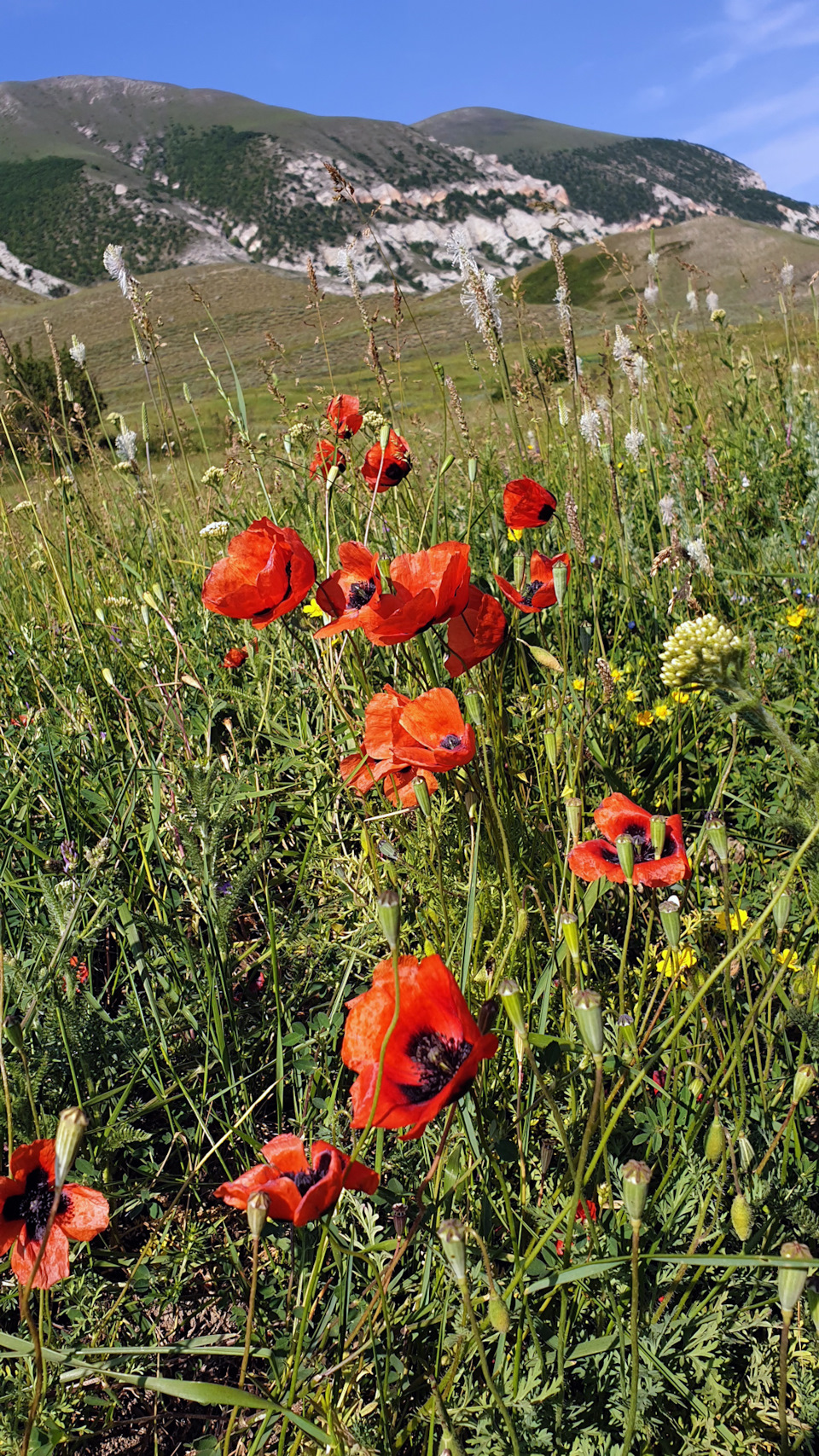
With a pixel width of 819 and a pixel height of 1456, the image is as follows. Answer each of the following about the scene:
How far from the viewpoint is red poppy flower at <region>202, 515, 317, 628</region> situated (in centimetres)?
133

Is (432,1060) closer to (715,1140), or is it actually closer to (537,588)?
(715,1140)

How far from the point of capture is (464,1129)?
1076mm

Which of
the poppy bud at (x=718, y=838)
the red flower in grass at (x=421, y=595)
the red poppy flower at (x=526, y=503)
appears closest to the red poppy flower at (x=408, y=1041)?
the poppy bud at (x=718, y=838)

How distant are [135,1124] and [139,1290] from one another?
314mm

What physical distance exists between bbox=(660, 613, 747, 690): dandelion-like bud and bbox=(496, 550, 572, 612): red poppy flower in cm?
55

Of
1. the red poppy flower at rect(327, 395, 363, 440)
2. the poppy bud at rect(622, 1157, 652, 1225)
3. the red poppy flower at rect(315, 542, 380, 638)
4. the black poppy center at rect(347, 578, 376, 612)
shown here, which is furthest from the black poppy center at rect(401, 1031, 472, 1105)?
the red poppy flower at rect(327, 395, 363, 440)

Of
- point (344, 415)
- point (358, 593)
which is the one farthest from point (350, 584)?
point (344, 415)

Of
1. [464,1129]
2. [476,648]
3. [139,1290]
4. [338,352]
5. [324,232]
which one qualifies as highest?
[324,232]

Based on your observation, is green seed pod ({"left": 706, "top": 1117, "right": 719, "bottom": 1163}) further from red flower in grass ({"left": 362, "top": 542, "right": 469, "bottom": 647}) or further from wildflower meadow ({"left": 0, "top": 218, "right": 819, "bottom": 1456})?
red flower in grass ({"left": 362, "top": 542, "right": 469, "bottom": 647})

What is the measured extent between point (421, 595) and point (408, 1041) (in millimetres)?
563

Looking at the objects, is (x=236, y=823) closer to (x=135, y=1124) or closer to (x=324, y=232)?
(x=135, y=1124)

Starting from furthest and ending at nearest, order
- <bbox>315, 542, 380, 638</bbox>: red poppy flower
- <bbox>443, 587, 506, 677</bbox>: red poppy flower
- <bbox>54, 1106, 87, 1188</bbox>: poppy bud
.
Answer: <bbox>315, 542, 380, 638</bbox>: red poppy flower < <bbox>443, 587, 506, 677</bbox>: red poppy flower < <bbox>54, 1106, 87, 1188</bbox>: poppy bud

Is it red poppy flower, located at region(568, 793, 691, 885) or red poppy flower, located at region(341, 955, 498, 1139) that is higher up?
red poppy flower, located at region(568, 793, 691, 885)

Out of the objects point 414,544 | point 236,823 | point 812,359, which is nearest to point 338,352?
point 812,359
